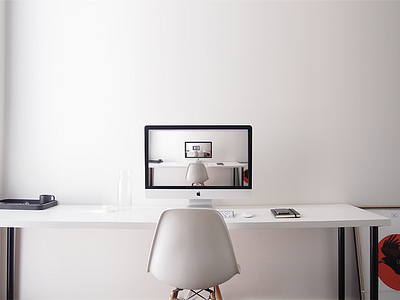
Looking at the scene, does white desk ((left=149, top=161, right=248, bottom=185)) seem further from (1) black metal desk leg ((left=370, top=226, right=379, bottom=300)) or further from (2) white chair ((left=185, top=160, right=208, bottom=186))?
Result: (1) black metal desk leg ((left=370, top=226, right=379, bottom=300))

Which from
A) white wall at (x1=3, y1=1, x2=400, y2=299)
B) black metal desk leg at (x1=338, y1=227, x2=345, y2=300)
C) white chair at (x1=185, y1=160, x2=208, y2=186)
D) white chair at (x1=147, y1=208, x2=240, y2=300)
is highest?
white wall at (x1=3, y1=1, x2=400, y2=299)

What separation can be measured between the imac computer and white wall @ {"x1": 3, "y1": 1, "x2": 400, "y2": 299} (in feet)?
0.86

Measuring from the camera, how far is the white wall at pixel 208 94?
1935mm

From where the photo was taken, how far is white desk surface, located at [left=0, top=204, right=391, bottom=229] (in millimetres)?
1417

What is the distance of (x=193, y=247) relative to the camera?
110cm

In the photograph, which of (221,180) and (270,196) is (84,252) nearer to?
(221,180)

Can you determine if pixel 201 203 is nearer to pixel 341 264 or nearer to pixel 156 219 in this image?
pixel 156 219

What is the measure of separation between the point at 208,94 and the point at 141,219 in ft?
3.50

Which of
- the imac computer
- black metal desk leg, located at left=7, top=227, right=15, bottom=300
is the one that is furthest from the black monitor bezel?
black metal desk leg, located at left=7, top=227, right=15, bottom=300

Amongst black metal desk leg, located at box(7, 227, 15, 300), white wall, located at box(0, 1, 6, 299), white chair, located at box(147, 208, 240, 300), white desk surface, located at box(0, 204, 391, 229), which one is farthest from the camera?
white wall, located at box(0, 1, 6, 299)

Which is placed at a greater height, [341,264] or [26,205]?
[26,205]

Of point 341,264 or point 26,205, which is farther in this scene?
point 341,264

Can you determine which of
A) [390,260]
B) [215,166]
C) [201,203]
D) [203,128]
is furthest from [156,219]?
[390,260]

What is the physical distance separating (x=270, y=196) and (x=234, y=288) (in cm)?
77
